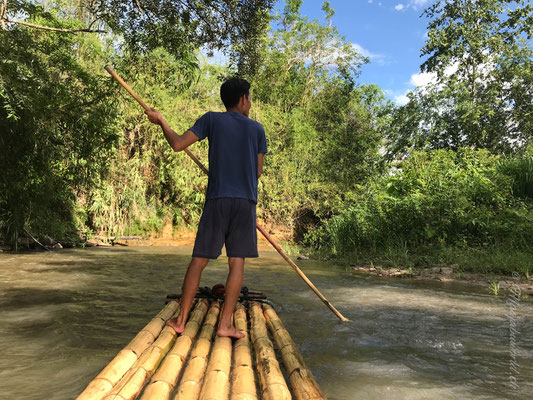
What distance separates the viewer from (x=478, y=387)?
2020 mm

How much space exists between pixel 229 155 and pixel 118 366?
1.33m

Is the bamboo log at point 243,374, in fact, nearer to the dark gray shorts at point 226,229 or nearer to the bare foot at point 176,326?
the bare foot at point 176,326

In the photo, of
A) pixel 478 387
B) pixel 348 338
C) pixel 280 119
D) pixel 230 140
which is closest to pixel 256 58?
pixel 230 140

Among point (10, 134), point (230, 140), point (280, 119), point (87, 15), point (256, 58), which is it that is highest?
point (87, 15)

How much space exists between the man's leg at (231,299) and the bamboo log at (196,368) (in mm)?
90

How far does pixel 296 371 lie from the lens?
5.77 ft

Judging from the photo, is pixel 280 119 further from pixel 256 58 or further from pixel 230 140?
pixel 230 140

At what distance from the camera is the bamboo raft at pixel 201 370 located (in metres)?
1.51

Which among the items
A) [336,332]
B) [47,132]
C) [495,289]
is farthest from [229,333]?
[47,132]

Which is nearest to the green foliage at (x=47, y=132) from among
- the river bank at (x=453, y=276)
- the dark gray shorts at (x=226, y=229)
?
the river bank at (x=453, y=276)

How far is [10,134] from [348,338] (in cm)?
615

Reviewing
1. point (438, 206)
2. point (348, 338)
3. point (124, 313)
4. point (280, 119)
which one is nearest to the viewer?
point (348, 338)

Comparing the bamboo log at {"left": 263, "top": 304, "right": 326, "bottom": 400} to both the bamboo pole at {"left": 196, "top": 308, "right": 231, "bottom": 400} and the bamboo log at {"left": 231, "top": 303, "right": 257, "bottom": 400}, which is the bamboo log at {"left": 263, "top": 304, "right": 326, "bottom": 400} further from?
the bamboo pole at {"left": 196, "top": 308, "right": 231, "bottom": 400}

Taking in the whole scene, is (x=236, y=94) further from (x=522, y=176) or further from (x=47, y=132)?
(x=522, y=176)
